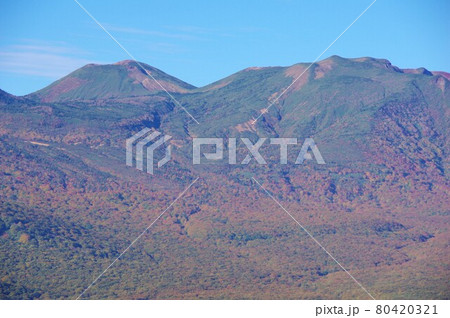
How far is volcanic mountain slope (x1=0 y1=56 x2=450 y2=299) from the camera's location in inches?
2788

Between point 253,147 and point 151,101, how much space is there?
89.4ft

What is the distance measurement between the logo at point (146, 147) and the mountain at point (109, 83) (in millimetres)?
24492

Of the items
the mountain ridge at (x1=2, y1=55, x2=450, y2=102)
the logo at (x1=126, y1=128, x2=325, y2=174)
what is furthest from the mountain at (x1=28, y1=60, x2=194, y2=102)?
the logo at (x1=126, y1=128, x2=325, y2=174)

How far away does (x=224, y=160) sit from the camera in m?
107

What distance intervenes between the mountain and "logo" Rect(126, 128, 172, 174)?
80.4 ft

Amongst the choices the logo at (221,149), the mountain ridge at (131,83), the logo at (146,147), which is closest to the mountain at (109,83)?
the mountain ridge at (131,83)

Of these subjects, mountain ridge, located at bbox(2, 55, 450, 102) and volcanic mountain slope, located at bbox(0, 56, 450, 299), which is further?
mountain ridge, located at bbox(2, 55, 450, 102)

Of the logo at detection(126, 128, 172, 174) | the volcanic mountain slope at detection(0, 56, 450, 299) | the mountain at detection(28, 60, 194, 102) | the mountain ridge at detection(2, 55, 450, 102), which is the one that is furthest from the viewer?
the mountain at detection(28, 60, 194, 102)

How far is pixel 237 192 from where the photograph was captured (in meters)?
98.6

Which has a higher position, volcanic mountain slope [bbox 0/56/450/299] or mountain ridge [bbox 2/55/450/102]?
mountain ridge [bbox 2/55/450/102]

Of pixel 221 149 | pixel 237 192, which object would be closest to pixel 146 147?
pixel 221 149

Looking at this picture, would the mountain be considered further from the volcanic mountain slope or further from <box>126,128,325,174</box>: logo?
<box>126,128,325,174</box>: logo

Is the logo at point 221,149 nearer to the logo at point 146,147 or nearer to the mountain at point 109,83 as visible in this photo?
the logo at point 146,147

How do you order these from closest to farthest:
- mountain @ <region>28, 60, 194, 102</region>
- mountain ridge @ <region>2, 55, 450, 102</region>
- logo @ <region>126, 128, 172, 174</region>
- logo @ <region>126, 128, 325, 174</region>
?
logo @ <region>126, 128, 172, 174</region>, logo @ <region>126, 128, 325, 174</region>, mountain ridge @ <region>2, 55, 450, 102</region>, mountain @ <region>28, 60, 194, 102</region>
